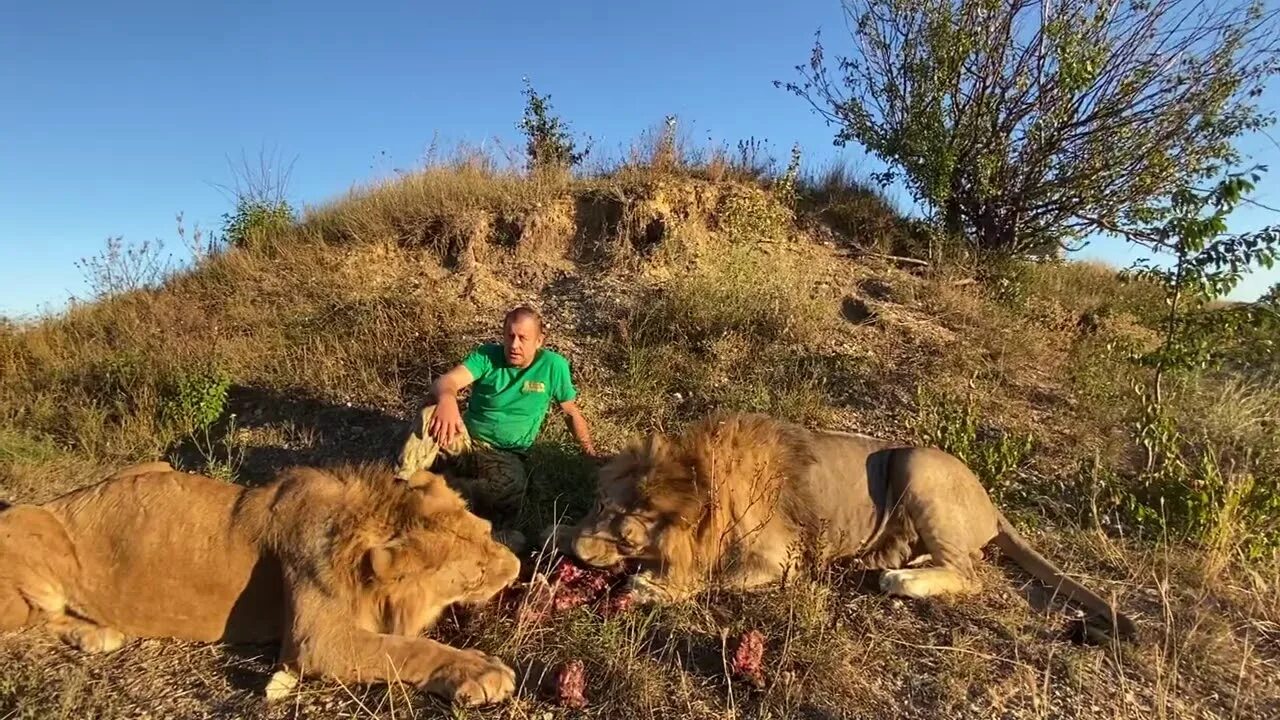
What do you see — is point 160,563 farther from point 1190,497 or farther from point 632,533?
point 1190,497

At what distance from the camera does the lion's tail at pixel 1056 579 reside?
3795mm

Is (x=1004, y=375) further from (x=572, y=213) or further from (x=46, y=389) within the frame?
(x=46, y=389)

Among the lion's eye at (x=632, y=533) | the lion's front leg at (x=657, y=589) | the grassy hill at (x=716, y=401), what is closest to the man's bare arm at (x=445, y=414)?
the grassy hill at (x=716, y=401)

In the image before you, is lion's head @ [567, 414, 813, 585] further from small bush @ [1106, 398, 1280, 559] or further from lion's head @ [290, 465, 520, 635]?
small bush @ [1106, 398, 1280, 559]

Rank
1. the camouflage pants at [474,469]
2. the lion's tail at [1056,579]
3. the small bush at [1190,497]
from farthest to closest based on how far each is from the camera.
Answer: the camouflage pants at [474,469], the small bush at [1190,497], the lion's tail at [1056,579]

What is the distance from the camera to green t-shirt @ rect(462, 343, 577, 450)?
222 inches

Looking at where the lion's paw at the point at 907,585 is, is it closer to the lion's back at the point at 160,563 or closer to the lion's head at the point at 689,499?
the lion's head at the point at 689,499

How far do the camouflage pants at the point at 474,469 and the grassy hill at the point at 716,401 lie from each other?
8.3 inches

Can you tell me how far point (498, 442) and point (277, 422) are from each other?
8.60 feet

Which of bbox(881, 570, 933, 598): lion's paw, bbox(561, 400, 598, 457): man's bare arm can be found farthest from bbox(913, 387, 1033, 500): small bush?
bbox(561, 400, 598, 457): man's bare arm

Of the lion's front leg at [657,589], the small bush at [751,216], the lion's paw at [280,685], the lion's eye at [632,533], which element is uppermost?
the small bush at [751,216]

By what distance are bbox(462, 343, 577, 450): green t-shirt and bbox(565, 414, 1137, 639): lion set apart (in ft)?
4.38

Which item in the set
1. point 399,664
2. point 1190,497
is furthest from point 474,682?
point 1190,497

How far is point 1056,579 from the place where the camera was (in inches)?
165
